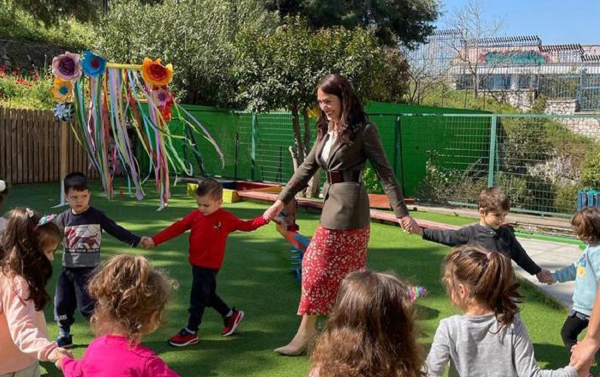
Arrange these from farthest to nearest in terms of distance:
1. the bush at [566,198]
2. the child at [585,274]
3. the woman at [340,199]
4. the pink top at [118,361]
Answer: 1. the bush at [566,198]
2. the woman at [340,199]
3. the child at [585,274]
4. the pink top at [118,361]

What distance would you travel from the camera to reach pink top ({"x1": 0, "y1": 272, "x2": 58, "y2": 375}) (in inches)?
103

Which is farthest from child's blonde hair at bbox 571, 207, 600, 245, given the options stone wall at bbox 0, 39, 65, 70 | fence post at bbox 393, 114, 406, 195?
stone wall at bbox 0, 39, 65, 70

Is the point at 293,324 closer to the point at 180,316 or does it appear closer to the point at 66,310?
the point at 180,316

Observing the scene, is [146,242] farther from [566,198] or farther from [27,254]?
[566,198]

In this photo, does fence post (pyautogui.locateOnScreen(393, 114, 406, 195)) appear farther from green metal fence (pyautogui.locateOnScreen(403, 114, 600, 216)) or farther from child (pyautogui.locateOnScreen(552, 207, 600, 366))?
child (pyautogui.locateOnScreen(552, 207, 600, 366))

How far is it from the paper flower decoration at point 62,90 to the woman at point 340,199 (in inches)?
258

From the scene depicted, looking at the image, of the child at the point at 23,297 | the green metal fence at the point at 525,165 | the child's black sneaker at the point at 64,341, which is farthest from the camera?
the green metal fence at the point at 525,165

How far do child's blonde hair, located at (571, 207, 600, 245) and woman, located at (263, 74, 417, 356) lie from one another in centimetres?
100

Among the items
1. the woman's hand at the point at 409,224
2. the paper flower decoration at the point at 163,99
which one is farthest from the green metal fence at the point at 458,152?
the woman's hand at the point at 409,224

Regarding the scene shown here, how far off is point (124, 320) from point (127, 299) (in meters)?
0.07

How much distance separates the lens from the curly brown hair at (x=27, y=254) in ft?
9.31

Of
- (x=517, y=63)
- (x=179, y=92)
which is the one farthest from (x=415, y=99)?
(x=179, y=92)

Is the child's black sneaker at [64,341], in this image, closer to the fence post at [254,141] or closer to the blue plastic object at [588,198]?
the blue plastic object at [588,198]

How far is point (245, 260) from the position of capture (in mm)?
7035
